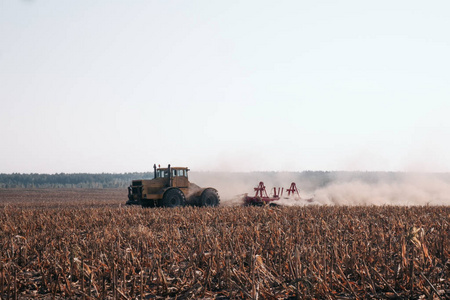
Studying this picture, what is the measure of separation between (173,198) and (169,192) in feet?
1.13

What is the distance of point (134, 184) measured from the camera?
22031 mm

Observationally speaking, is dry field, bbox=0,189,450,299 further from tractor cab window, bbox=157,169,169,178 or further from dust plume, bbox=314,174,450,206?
dust plume, bbox=314,174,450,206

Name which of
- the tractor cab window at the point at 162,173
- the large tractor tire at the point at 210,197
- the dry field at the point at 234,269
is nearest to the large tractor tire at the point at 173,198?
the tractor cab window at the point at 162,173

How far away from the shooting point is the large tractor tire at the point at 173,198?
20938 mm

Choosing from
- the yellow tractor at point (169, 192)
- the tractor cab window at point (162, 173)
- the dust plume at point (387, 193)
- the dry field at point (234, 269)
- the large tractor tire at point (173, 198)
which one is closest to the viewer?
the dry field at point (234, 269)

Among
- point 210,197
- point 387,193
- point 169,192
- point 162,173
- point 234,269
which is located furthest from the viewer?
point 387,193

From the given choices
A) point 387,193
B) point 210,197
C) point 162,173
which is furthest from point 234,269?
point 387,193

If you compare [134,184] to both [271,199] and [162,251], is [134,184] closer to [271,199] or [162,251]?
[271,199]

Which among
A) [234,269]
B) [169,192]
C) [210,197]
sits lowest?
[234,269]

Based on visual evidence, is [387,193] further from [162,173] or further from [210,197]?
[162,173]

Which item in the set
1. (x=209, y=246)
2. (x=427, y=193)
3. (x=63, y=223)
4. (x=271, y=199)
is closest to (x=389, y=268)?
(x=209, y=246)

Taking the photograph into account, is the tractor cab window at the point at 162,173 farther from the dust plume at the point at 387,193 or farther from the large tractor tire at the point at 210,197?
the dust plume at the point at 387,193

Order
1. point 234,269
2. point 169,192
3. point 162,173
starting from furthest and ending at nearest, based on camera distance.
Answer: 1. point 162,173
2. point 169,192
3. point 234,269

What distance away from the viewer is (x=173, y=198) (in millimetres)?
21188
